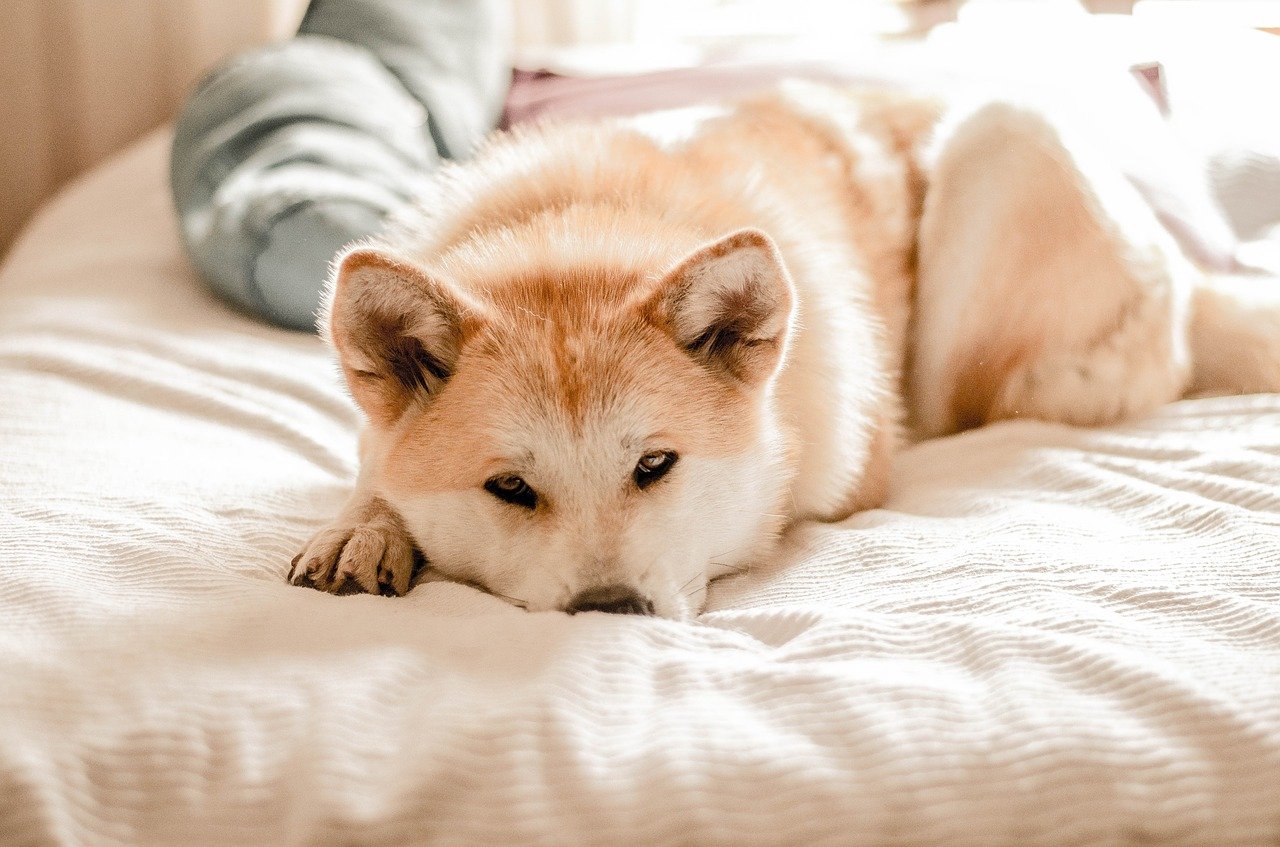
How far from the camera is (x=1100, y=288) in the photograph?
1.95 meters

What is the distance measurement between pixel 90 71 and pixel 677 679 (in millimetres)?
3312

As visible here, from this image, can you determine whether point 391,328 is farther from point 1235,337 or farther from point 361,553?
point 1235,337

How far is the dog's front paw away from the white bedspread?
7 centimetres

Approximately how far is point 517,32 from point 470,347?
3113mm

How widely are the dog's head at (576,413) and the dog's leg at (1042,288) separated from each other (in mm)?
765

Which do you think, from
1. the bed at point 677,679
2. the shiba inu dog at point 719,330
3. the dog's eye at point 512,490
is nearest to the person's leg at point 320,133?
the shiba inu dog at point 719,330

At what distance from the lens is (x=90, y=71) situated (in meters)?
3.36

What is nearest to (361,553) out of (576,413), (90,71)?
(576,413)

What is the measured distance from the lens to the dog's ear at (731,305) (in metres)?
1.31

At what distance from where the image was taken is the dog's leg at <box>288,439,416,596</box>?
51.9 inches

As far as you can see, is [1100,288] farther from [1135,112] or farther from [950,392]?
[1135,112]

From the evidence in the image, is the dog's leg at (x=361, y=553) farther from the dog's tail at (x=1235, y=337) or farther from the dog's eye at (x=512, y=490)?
the dog's tail at (x=1235, y=337)

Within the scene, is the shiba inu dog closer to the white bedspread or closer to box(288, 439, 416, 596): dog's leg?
box(288, 439, 416, 596): dog's leg

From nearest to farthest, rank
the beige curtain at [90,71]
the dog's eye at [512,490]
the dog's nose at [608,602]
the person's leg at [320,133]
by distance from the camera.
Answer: the dog's nose at [608,602]
the dog's eye at [512,490]
the person's leg at [320,133]
the beige curtain at [90,71]
